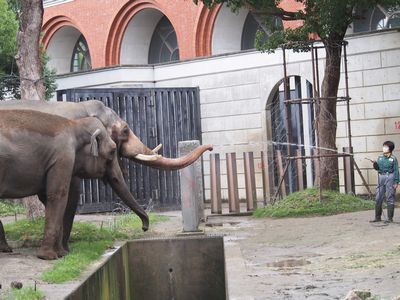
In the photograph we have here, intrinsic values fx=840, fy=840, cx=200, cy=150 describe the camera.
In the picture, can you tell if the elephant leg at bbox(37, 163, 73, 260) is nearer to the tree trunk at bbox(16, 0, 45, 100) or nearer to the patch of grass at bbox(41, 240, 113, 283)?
the patch of grass at bbox(41, 240, 113, 283)

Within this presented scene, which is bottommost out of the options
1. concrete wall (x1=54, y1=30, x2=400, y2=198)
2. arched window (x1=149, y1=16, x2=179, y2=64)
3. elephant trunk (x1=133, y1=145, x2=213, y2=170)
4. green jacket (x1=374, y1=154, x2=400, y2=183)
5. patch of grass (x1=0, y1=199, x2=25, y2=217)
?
patch of grass (x1=0, y1=199, x2=25, y2=217)

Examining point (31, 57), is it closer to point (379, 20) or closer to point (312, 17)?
point (312, 17)

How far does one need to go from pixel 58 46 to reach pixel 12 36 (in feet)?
21.3

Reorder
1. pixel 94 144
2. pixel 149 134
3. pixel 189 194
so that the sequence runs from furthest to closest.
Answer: pixel 149 134 < pixel 189 194 < pixel 94 144

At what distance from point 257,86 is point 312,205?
23.4 ft

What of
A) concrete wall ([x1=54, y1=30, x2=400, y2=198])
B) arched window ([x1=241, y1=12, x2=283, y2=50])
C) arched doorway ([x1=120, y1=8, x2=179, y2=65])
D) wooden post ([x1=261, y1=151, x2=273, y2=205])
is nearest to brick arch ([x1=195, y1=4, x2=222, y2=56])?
concrete wall ([x1=54, y1=30, x2=400, y2=198])

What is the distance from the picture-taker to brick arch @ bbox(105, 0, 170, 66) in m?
26.6

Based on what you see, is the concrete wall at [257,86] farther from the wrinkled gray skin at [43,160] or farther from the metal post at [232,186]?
the wrinkled gray skin at [43,160]

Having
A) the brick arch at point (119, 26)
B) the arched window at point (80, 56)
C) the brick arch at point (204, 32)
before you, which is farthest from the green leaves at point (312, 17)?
the arched window at point (80, 56)

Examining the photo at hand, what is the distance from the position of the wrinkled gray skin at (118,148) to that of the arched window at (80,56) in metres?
17.7

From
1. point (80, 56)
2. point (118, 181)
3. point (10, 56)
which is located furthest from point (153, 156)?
point (80, 56)

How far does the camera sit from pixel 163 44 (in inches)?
1092

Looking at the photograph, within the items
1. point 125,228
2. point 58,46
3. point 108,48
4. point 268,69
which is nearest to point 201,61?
point 268,69

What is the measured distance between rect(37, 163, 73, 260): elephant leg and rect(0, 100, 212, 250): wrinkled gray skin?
721 mm
